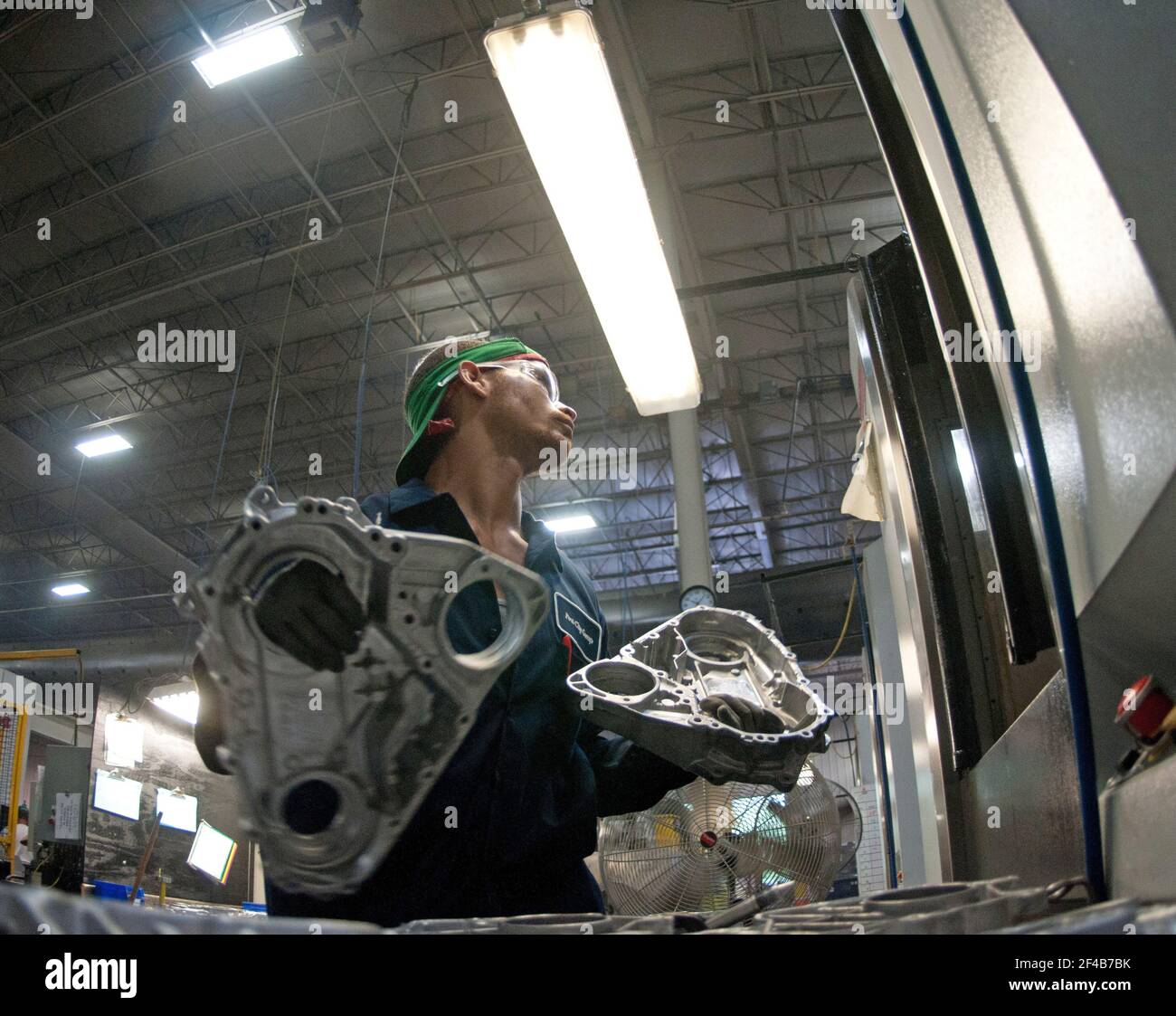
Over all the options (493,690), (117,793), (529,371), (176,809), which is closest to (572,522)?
(176,809)

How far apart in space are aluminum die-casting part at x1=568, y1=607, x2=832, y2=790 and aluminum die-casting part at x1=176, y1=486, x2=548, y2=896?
0.32m

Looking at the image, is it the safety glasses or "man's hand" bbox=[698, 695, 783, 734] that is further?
the safety glasses

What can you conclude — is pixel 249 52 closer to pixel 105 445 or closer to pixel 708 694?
pixel 708 694

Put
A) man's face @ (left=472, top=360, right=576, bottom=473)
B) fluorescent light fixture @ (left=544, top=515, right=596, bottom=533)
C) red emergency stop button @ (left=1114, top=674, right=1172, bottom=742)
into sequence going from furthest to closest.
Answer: fluorescent light fixture @ (left=544, top=515, right=596, bottom=533)
man's face @ (left=472, top=360, right=576, bottom=473)
red emergency stop button @ (left=1114, top=674, right=1172, bottom=742)

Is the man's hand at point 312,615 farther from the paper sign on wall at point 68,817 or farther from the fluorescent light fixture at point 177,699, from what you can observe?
the fluorescent light fixture at point 177,699

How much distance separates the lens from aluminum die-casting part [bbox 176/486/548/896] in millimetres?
1046

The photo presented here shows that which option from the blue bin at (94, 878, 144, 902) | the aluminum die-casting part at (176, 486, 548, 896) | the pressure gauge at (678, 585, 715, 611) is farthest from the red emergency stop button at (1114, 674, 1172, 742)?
the blue bin at (94, 878, 144, 902)

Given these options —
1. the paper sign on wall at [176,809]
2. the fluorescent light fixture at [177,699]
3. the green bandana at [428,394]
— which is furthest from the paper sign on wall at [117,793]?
the green bandana at [428,394]

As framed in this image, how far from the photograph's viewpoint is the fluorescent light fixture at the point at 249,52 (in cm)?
726

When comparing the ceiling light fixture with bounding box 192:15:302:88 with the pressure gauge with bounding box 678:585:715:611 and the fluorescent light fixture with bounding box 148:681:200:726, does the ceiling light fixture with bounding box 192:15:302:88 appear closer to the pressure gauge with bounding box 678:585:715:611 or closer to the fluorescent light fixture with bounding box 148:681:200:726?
the fluorescent light fixture with bounding box 148:681:200:726

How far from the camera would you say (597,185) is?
3.88 meters

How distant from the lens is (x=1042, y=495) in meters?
1.04

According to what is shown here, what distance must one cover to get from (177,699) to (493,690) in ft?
20.8
